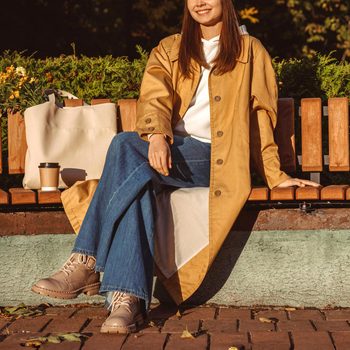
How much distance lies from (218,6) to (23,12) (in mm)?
9067

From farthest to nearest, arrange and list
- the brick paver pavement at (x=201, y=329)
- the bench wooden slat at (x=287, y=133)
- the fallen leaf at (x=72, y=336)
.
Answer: the bench wooden slat at (x=287, y=133) → the fallen leaf at (x=72, y=336) → the brick paver pavement at (x=201, y=329)

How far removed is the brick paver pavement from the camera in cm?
447

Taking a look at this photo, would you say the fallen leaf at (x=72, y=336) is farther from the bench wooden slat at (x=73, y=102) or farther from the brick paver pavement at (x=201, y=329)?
the bench wooden slat at (x=73, y=102)

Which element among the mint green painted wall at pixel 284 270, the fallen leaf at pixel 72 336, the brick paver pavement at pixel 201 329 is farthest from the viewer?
the mint green painted wall at pixel 284 270

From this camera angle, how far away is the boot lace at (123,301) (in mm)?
4773

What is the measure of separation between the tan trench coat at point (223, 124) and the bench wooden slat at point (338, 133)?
0.51 m

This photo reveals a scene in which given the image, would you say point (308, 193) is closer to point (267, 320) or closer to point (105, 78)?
point (267, 320)

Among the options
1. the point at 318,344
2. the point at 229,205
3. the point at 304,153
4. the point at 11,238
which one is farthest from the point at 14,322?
the point at 304,153

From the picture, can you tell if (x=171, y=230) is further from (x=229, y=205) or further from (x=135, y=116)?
(x=135, y=116)

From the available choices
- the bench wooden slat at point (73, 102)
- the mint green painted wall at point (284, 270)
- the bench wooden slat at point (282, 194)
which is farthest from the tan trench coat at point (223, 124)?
the bench wooden slat at point (73, 102)

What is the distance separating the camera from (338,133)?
5797 mm

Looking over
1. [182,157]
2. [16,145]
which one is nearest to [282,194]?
[182,157]

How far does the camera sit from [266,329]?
187 inches

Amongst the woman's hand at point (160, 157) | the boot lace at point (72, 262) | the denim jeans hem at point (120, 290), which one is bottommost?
the denim jeans hem at point (120, 290)
